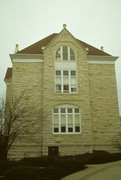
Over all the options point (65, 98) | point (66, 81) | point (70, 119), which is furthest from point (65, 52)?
point (70, 119)

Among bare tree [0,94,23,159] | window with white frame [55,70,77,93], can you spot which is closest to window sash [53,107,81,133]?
window with white frame [55,70,77,93]

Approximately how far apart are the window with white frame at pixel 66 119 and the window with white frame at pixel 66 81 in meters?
2.18

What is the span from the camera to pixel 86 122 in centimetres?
2805

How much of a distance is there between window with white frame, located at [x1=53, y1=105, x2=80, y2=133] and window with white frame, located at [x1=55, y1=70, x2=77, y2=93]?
2.18 m

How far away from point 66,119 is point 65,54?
8358 mm

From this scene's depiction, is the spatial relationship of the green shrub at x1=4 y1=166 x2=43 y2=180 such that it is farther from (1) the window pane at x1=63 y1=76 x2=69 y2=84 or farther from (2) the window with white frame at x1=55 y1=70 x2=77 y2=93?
(1) the window pane at x1=63 y1=76 x2=69 y2=84

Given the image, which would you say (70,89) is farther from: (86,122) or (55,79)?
(86,122)

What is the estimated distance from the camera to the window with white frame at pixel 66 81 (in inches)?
1149

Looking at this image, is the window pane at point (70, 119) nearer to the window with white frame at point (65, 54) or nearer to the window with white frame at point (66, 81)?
the window with white frame at point (66, 81)

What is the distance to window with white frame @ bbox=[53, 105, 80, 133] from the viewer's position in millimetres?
27812

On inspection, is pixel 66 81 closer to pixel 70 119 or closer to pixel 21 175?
pixel 70 119

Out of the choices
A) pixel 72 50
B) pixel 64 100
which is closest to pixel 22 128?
pixel 64 100

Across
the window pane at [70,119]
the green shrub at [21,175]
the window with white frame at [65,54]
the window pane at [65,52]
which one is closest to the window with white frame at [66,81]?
the window with white frame at [65,54]

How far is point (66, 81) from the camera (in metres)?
29.4
